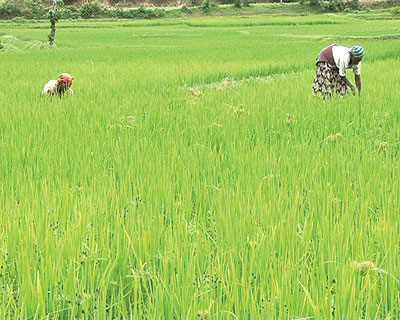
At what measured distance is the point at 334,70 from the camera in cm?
573

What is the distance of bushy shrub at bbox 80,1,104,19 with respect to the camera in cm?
4166

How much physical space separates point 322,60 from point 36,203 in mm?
4411

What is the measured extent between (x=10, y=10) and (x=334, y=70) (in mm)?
42699

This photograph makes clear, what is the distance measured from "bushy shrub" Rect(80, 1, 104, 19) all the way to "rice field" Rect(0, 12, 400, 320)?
A: 38.7 meters

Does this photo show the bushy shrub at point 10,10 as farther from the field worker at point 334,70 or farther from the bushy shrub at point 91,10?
the field worker at point 334,70

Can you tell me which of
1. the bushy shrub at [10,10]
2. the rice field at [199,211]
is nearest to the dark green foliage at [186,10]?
the bushy shrub at [10,10]

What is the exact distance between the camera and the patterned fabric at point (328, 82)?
18.8 feet

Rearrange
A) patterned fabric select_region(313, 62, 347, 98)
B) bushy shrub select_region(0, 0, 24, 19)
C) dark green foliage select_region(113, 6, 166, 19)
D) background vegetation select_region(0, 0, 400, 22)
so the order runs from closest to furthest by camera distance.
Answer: patterned fabric select_region(313, 62, 347, 98), background vegetation select_region(0, 0, 400, 22), dark green foliage select_region(113, 6, 166, 19), bushy shrub select_region(0, 0, 24, 19)

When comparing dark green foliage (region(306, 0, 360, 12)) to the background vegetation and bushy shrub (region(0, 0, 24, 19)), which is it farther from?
bushy shrub (region(0, 0, 24, 19))

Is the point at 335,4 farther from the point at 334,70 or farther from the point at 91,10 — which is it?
the point at 334,70

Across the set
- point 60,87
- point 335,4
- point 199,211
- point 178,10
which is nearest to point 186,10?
point 178,10

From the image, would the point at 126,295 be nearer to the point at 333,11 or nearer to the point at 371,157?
the point at 371,157

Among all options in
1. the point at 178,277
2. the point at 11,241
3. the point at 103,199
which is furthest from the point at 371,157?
the point at 11,241

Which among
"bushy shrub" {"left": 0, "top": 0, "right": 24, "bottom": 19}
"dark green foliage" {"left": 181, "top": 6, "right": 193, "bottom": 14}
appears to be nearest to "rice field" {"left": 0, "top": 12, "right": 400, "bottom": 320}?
"dark green foliage" {"left": 181, "top": 6, "right": 193, "bottom": 14}
